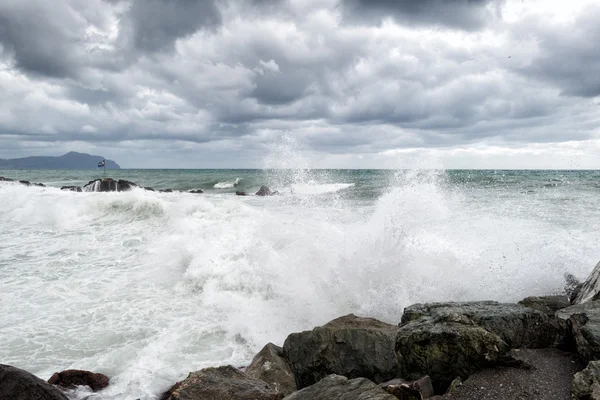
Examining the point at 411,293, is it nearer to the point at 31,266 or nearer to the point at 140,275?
the point at 140,275

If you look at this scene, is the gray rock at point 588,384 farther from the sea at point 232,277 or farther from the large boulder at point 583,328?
the sea at point 232,277

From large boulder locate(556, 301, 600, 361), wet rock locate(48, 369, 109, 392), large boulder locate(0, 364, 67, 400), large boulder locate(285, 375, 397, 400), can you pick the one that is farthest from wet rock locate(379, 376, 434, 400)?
wet rock locate(48, 369, 109, 392)

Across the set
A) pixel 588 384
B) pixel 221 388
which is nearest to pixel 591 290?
pixel 588 384

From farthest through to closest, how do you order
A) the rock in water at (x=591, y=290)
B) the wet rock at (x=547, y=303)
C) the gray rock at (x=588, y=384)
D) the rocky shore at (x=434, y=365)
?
the wet rock at (x=547, y=303) → the rock in water at (x=591, y=290) → the rocky shore at (x=434, y=365) → the gray rock at (x=588, y=384)

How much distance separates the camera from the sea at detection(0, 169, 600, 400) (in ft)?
20.4

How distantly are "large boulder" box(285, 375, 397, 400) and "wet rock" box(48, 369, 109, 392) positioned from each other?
3041 millimetres

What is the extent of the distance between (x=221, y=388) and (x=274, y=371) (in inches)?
38.2

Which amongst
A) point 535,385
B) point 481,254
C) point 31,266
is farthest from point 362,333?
point 31,266

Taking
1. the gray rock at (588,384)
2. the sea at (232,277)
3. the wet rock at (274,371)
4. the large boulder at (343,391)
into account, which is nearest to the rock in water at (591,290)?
the sea at (232,277)

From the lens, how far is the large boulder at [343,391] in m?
3.14

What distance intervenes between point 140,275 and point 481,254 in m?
8.41

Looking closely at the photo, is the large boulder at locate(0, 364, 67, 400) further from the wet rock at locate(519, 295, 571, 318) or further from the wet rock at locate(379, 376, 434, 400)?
the wet rock at locate(519, 295, 571, 318)

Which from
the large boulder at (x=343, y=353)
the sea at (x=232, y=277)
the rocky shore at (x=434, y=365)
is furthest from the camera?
the sea at (x=232, y=277)

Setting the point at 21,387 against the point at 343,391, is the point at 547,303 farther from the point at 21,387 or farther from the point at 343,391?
the point at 21,387
